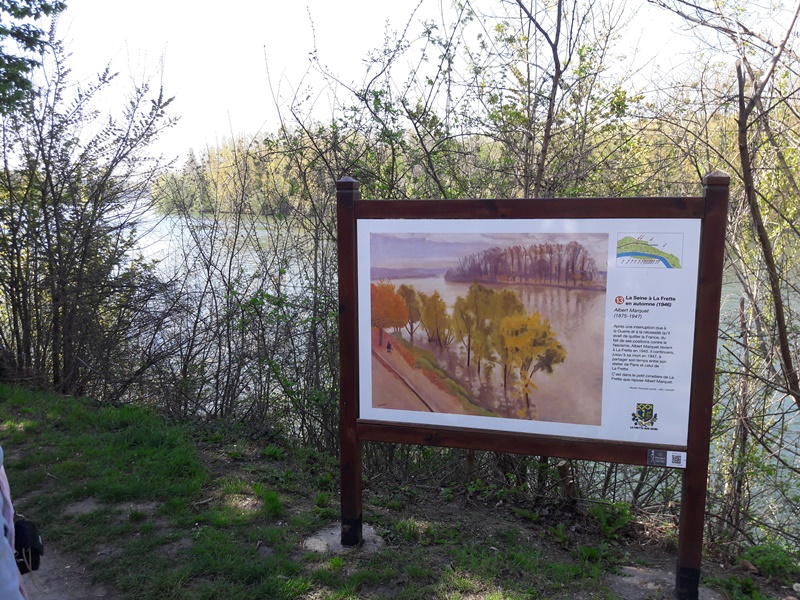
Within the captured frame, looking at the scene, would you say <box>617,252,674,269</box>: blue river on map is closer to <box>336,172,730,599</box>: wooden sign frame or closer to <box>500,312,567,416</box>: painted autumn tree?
<box>336,172,730,599</box>: wooden sign frame

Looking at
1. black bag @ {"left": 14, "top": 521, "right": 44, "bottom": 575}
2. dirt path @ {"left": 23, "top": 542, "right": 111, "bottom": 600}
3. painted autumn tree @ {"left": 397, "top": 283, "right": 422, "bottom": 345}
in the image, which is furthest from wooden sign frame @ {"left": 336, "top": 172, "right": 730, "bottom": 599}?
black bag @ {"left": 14, "top": 521, "right": 44, "bottom": 575}

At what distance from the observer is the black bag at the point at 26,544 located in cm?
229

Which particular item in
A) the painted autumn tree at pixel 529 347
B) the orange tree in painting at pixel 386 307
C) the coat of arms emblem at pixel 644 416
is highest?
the orange tree in painting at pixel 386 307

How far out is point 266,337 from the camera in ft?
24.7

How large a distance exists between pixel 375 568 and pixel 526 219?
221 cm

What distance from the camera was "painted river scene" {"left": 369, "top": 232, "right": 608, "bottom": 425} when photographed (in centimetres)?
348

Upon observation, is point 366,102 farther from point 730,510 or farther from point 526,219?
point 730,510

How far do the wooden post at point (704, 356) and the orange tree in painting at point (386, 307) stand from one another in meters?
1.62

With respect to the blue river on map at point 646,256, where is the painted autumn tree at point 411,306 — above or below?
below

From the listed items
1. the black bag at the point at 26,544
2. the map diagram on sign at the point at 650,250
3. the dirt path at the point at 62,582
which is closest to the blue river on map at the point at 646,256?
the map diagram on sign at the point at 650,250

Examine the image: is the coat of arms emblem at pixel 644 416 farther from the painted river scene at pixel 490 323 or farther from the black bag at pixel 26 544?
the black bag at pixel 26 544

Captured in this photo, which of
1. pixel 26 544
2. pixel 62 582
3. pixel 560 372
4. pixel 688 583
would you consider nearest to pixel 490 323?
pixel 560 372

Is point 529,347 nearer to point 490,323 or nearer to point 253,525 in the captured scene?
point 490,323

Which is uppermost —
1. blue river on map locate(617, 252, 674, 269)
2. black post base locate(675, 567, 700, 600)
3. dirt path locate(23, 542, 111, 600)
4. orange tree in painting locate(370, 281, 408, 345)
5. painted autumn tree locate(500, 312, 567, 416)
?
blue river on map locate(617, 252, 674, 269)
